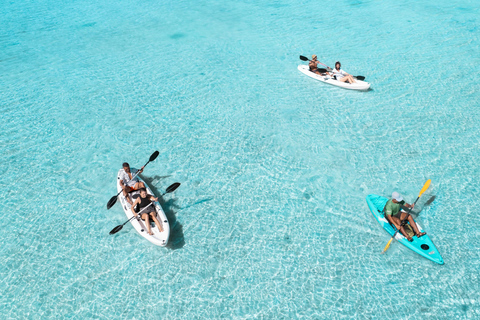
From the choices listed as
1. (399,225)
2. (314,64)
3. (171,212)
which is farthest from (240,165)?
(314,64)

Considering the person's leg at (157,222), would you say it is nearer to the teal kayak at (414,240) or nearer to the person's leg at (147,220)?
the person's leg at (147,220)

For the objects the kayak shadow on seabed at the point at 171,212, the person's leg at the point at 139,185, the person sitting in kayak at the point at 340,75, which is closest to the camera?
the kayak shadow on seabed at the point at 171,212

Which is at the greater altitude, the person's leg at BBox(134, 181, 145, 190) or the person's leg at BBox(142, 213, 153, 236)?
the person's leg at BBox(134, 181, 145, 190)

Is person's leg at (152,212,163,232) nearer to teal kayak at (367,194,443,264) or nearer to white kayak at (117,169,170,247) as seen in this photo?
white kayak at (117,169,170,247)

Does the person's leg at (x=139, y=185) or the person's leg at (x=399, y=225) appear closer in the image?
the person's leg at (x=399, y=225)

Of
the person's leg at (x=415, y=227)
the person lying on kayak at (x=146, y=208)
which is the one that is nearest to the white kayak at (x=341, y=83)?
the person's leg at (x=415, y=227)

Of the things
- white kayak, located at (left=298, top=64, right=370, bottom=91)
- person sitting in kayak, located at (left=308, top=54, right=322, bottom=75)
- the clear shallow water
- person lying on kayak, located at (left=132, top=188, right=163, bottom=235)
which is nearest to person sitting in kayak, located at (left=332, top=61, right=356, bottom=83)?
white kayak, located at (left=298, top=64, right=370, bottom=91)

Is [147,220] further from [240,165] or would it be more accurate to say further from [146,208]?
[240,165]
